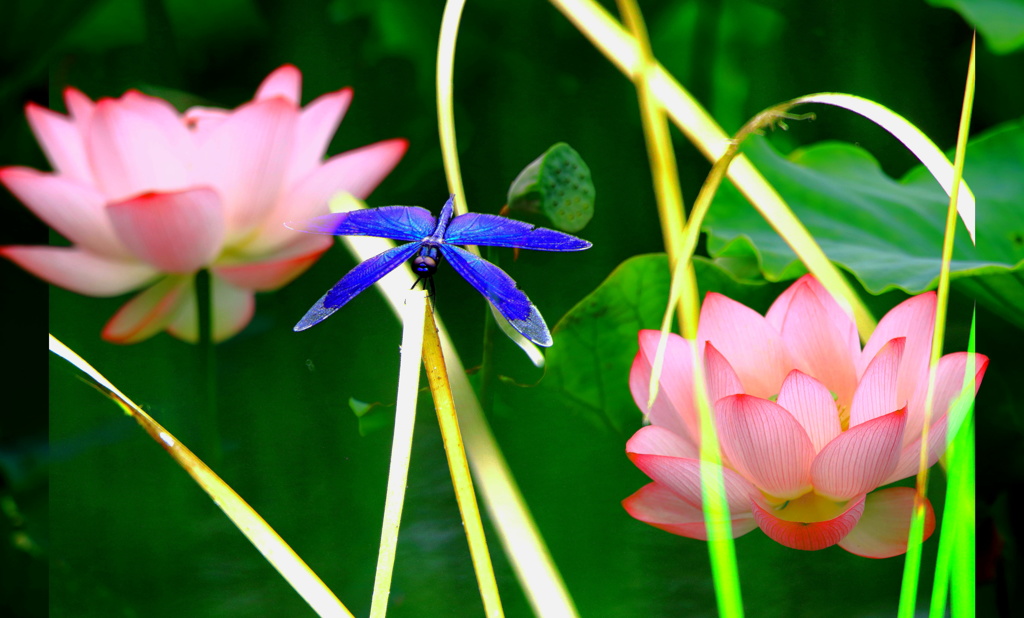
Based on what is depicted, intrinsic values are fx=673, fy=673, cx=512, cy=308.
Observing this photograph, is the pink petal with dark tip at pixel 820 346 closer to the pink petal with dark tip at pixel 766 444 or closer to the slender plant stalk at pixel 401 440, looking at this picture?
the pink petal with dark tip at pixel 766 444

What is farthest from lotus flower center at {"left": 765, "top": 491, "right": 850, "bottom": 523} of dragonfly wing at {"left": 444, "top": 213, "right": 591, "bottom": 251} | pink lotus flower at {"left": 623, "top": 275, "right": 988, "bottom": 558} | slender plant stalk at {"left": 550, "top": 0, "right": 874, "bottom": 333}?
dragonfly wing at {"left": 444, "top": 213, "right": 591, "bottom": 251}

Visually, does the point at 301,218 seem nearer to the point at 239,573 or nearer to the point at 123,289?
the point at 123,289

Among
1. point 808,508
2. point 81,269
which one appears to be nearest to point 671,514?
point 808,508

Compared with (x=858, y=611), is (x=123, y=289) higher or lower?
higher

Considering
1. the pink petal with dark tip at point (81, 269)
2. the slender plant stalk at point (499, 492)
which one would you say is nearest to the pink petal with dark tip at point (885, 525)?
the slender plant stalk at point (499, 492)

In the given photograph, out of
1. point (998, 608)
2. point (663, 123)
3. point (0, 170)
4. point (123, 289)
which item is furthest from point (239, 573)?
point (998, 608)

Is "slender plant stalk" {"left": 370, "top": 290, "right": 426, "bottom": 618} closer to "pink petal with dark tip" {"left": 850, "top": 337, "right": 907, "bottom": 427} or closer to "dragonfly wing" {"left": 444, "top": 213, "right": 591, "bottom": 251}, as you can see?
"dragonfly wing" {"left": 444, "top": 213, "right": 591, "bottom": 251}
